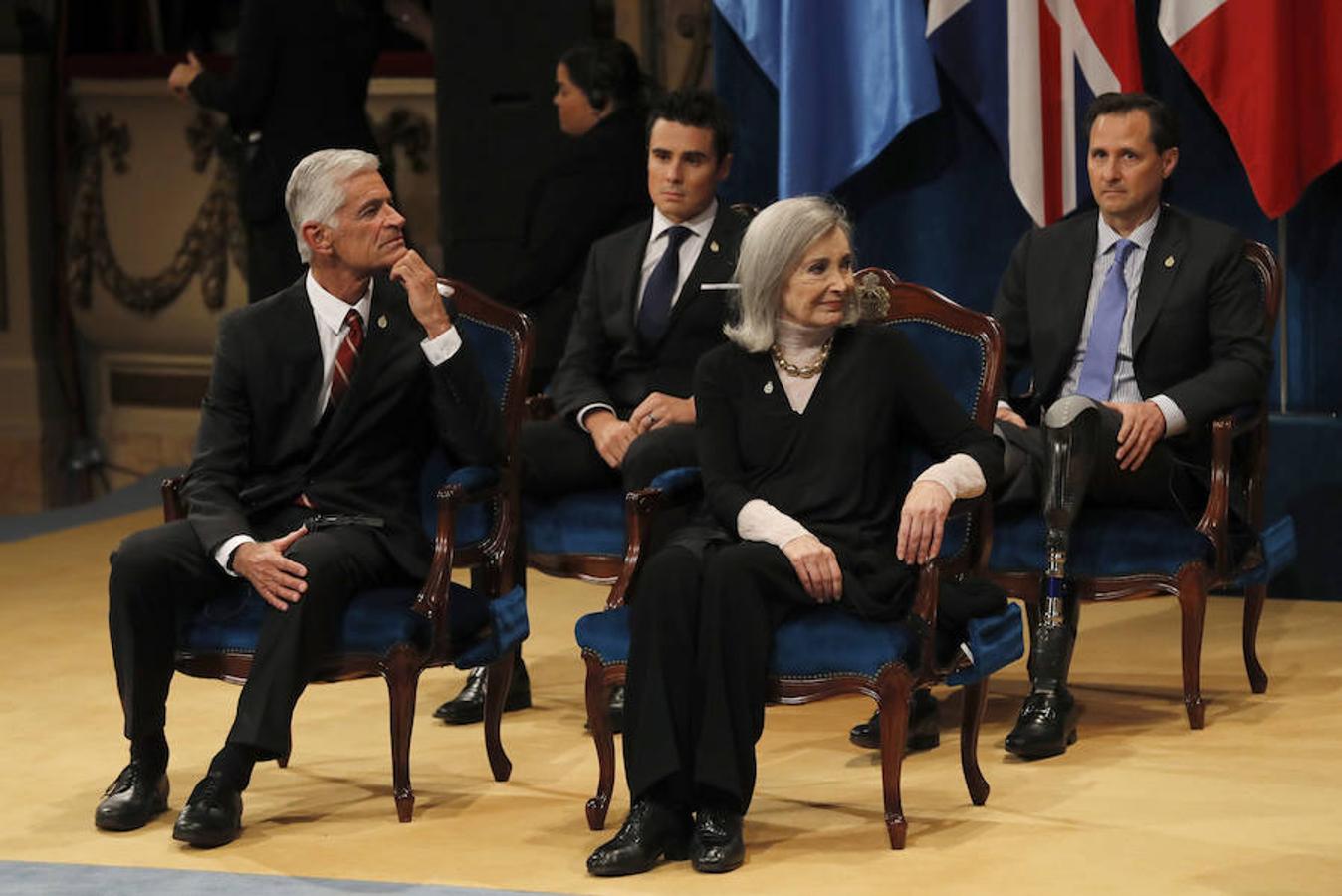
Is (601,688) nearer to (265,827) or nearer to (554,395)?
(265,827)

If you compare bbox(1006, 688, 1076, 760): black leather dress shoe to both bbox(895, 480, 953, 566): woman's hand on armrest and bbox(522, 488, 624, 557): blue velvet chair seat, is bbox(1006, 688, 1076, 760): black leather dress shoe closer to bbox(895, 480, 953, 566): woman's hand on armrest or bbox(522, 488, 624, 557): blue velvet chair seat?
bbox(895, 480, 953, 566): woman's hand on armrest

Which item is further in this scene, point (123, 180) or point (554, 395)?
point (123, 180)

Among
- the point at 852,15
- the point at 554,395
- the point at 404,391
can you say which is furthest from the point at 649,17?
the point at 404,391

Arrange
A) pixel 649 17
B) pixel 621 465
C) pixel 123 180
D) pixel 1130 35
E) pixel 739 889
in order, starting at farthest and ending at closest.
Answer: pixel 123 180
pixel 649 17
pixel 1130 35
pixel 621 465
pixel 739 889

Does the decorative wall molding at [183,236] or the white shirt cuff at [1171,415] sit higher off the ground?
the decorative wall molding at [183,236]

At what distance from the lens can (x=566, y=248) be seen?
20.9 feet

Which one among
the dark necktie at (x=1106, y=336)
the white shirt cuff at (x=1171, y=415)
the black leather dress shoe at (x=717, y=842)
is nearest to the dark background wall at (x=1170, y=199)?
the dark necktie at (x=1106, y=336)

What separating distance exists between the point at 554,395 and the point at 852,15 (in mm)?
1482

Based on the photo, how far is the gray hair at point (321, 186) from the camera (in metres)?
4.79

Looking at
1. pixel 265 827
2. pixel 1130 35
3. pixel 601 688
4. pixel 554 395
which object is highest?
pixel 1130 35

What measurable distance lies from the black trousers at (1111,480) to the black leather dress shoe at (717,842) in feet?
4.19

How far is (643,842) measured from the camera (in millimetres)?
4281

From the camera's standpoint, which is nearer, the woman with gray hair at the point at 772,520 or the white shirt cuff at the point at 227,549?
the woman with gray hair at the point at 772,520

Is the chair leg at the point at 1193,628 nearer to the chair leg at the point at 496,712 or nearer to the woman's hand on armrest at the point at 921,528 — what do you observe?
the woman's hand on armrest at the point at 921,528
